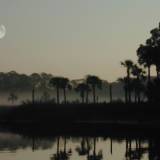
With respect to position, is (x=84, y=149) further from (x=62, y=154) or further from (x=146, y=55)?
(x=146, y=55)

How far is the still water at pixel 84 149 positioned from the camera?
50156mm

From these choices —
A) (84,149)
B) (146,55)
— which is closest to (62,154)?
(84,149)

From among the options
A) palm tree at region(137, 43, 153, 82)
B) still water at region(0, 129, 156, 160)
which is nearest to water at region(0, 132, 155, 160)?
still water at region(0, 129, 156, 160)

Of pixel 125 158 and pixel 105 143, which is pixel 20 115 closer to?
pixel 105 143

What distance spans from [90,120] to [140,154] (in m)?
66.1

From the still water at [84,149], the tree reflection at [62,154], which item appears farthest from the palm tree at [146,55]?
the tree reflection at [62,154]

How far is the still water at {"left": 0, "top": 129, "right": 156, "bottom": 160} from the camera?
50156mm

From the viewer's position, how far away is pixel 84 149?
59.6 m

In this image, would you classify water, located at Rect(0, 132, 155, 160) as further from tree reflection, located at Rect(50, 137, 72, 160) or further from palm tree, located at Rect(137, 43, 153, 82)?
palm tree, located at Rect(137, 43, 153, 82)

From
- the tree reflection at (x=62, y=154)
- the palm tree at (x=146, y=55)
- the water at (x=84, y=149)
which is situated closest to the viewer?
the tree reflection at (x=62, y=154)

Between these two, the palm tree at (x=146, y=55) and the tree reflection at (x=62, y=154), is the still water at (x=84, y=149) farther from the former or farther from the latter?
the palm tree at (x=146, y=55)

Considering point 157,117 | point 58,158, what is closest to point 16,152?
point 58,158

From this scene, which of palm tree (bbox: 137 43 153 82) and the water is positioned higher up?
palm tree (bbox: 137 43 153 82)

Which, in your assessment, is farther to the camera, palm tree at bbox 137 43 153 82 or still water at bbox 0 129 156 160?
palm tree at bbox 137 43 153 82
